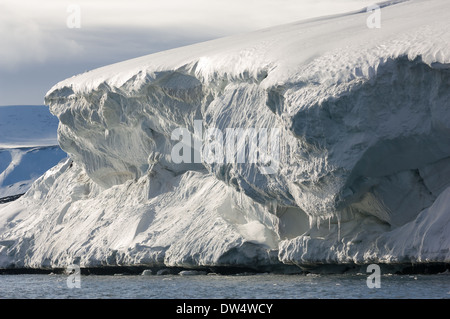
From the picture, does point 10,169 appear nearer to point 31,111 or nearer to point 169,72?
point 31,111

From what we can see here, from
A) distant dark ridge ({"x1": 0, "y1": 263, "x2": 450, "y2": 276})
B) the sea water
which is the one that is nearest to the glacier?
distant dark ridge ({"x1": 0, "y1": 263, "x2": 450, "y2": 276})

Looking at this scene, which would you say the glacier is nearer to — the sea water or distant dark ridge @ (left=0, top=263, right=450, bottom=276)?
distant dark ridge @ (left=0, top=263, right=450, bottom=276)

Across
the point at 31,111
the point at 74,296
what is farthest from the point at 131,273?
the point at 31,111

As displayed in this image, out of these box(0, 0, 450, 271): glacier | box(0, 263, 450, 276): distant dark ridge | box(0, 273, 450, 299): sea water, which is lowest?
box(0, 273, 450, 299): sea water

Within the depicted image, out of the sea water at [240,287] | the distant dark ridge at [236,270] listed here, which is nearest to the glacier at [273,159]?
the distant dark ridge at [236,270]

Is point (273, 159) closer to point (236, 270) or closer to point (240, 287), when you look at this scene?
point (240, 287)

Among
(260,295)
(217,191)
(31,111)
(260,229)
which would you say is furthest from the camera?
(31,111)
